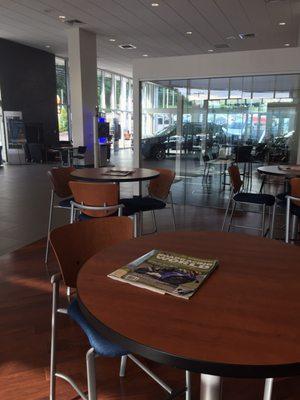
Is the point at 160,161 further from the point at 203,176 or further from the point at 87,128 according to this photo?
the point at 87,128

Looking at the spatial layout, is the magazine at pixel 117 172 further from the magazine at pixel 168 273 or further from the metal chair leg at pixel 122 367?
the magazine at pixel 168 273

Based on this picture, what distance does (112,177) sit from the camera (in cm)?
330

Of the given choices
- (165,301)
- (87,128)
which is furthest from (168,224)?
(87,128)

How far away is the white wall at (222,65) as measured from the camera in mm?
4988

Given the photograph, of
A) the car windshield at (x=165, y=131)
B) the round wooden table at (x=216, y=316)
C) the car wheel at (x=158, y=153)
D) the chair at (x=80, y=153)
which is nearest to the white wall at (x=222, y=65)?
the car windshield at (x=165, y=131)

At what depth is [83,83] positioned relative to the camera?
10000mm

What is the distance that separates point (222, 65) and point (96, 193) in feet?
11.9

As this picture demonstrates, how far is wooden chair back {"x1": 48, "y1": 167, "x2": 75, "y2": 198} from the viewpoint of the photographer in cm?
357

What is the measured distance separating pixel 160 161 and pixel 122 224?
4717mm

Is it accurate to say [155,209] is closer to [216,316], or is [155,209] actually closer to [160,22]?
[216,316]

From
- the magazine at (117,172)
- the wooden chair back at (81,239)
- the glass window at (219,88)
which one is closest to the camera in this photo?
the wooden chair back at (81,239)

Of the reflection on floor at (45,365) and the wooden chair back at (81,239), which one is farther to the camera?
the reflection on floor at (45,365)

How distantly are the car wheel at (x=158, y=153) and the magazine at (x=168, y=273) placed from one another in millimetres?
5128

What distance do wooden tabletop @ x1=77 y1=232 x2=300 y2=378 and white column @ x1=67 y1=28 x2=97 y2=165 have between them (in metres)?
9.39
